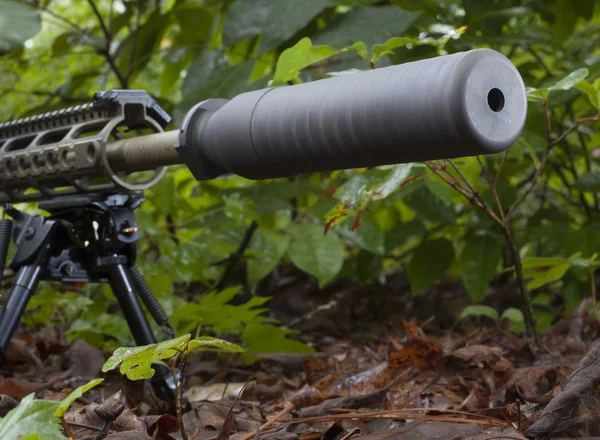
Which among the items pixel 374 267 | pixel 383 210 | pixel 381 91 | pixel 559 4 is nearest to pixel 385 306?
pixel 374 267

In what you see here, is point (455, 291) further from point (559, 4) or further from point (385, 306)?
point (559, 4)

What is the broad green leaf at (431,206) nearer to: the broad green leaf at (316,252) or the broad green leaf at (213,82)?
the broad green leaf at (316,252)

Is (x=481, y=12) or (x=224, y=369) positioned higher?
(x=481, y=12)

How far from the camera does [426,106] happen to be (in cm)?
65

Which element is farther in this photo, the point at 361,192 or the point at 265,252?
the point at 265,252

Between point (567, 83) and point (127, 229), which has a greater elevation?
point (567, 83)

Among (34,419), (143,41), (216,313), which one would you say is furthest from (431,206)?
(34,419)

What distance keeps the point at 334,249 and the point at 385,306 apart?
0.84 metres

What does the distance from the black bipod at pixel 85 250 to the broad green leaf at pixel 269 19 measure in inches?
33.5

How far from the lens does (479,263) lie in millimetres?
2104

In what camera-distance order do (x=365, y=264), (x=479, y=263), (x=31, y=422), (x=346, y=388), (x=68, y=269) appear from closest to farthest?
(x=31, y=422), (x=68, y=269), (x=346, y=388), (x=479, y=263), (x=365, y=264)

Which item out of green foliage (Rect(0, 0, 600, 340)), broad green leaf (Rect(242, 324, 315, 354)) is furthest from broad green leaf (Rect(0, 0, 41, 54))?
broad green leaf (Rect(242, 324, 315, 354))

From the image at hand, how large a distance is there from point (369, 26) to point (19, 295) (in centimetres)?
119

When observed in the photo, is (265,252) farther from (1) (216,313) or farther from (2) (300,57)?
(2) (300,57)
